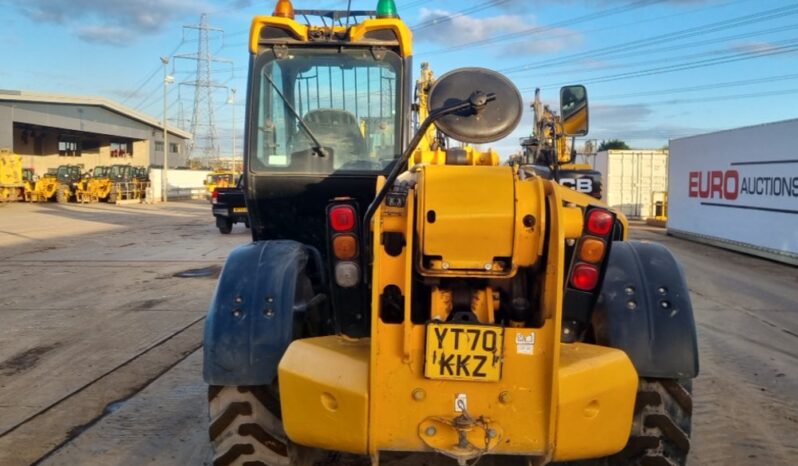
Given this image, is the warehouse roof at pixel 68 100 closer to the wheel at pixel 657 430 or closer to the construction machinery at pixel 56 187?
the construction machinery at pixel 56 187

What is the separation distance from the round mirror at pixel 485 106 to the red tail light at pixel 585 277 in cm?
69

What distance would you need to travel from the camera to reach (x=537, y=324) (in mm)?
2975

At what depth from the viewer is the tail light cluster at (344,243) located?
3.21m

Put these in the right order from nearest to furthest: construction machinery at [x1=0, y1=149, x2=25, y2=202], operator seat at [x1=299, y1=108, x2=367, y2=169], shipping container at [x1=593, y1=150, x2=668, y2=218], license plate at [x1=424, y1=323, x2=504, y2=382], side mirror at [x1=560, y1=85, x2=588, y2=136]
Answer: license plate at [x1=424, y1=323, x2=504, y2=382] < operator seat at [x1=299, y1=108, x2=367, y2=169] < side mirror at [x1=560, y1=85, x2=588, y2=136] < shipping container at [x1=593, y1=150, x2=668, y2=218] < construction machinery at [x1=0, y1=149, x2=25, y2=202]

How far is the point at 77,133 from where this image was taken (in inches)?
2095

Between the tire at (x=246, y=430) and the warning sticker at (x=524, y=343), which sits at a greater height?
the warning sticker at (x=524, y=343)

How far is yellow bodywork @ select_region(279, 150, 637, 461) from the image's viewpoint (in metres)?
2.82

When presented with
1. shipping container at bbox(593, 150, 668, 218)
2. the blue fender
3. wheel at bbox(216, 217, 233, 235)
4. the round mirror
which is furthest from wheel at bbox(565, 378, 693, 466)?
shipping container at bbox(593, 150, 668, 218)

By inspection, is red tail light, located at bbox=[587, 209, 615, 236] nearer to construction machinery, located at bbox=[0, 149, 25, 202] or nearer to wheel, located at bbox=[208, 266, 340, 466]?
wheel, located at bbox=[208, 266, 340, 466]

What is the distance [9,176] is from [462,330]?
1531 inches

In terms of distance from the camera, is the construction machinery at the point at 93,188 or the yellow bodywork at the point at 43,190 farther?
the construction machinery at the point at 93,188

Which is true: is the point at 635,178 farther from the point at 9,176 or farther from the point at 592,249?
the point at 9,176

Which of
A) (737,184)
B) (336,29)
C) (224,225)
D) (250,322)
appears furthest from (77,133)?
(250,322)

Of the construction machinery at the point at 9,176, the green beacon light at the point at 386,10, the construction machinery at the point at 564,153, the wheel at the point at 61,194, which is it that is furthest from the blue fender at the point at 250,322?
the wheel at the point at 61,194
